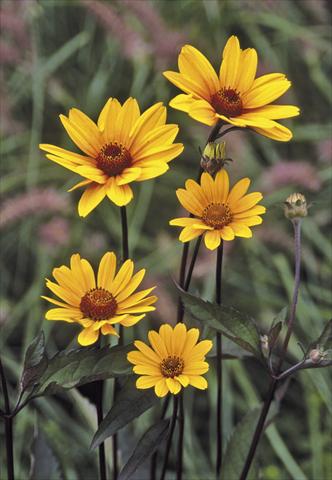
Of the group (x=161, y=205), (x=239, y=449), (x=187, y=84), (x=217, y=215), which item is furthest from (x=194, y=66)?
(x=161, y=205)

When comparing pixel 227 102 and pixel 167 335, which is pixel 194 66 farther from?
pixel 167 335

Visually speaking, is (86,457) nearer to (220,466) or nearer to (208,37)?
(220,466)

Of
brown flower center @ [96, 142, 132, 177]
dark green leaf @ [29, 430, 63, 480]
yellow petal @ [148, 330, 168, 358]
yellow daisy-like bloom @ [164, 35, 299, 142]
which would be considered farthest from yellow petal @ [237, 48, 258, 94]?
dark green leaf @ [29, 430, 63, 480]

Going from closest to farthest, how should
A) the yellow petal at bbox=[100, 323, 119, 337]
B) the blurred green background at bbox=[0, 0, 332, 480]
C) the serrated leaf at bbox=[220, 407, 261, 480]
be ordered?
the yellow petal at bbox=[100, 323, 119, 337], the serrated leaf at bbox=[220, 407, 261, 480], the blurred green background at bbox=[0, 0, 332, 480]

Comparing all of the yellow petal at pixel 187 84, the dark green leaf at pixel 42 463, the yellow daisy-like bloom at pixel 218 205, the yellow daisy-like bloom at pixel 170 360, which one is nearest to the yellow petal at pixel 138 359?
the yellow daisy-like bloom at pixel 170 360

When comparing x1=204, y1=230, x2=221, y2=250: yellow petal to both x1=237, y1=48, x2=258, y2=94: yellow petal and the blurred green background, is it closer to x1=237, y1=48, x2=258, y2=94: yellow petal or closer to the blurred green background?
x1=237, y1=48, x2=258, y2=94: yellow petal
